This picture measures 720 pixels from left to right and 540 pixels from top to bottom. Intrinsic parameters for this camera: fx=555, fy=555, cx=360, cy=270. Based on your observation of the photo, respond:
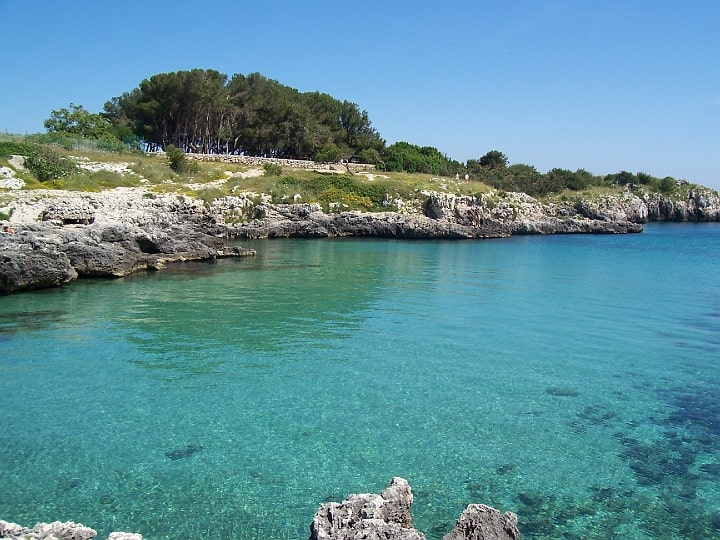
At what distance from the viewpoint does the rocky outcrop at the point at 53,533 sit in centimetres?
560

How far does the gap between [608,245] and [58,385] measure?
56.6m

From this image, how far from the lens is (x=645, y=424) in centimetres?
1101

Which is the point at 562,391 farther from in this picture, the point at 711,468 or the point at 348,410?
the point at 348,410

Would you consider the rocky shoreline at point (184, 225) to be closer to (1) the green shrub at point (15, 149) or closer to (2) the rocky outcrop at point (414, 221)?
(2) the rocky outcrop at point (414, 221)

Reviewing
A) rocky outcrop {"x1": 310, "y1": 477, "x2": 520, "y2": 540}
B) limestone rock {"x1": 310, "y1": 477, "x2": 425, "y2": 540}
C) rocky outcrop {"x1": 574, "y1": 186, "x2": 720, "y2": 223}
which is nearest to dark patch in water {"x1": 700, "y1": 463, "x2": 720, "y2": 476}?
rocky outcrop {"x1": 310, "y1": 477, "x2": 520, "y2": 540}

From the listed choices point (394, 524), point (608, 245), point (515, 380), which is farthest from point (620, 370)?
point (608, 245)

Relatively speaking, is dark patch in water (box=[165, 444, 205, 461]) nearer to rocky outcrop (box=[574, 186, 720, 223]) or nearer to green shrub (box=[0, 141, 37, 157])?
green shrub (box=[0, 141, 37, 157])

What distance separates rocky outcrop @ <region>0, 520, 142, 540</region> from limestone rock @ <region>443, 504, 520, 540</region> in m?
3.39

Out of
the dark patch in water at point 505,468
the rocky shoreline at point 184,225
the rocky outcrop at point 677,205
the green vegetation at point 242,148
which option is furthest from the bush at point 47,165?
the rocky outcrop at point 677,205

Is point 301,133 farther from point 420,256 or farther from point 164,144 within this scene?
point 420,256

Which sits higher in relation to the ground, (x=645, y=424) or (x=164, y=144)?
(x=164, y=144)

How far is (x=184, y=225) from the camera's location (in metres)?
36.6

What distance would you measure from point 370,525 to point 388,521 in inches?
24.3

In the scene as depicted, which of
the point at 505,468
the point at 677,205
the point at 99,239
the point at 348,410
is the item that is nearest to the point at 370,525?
the point at 505,468
